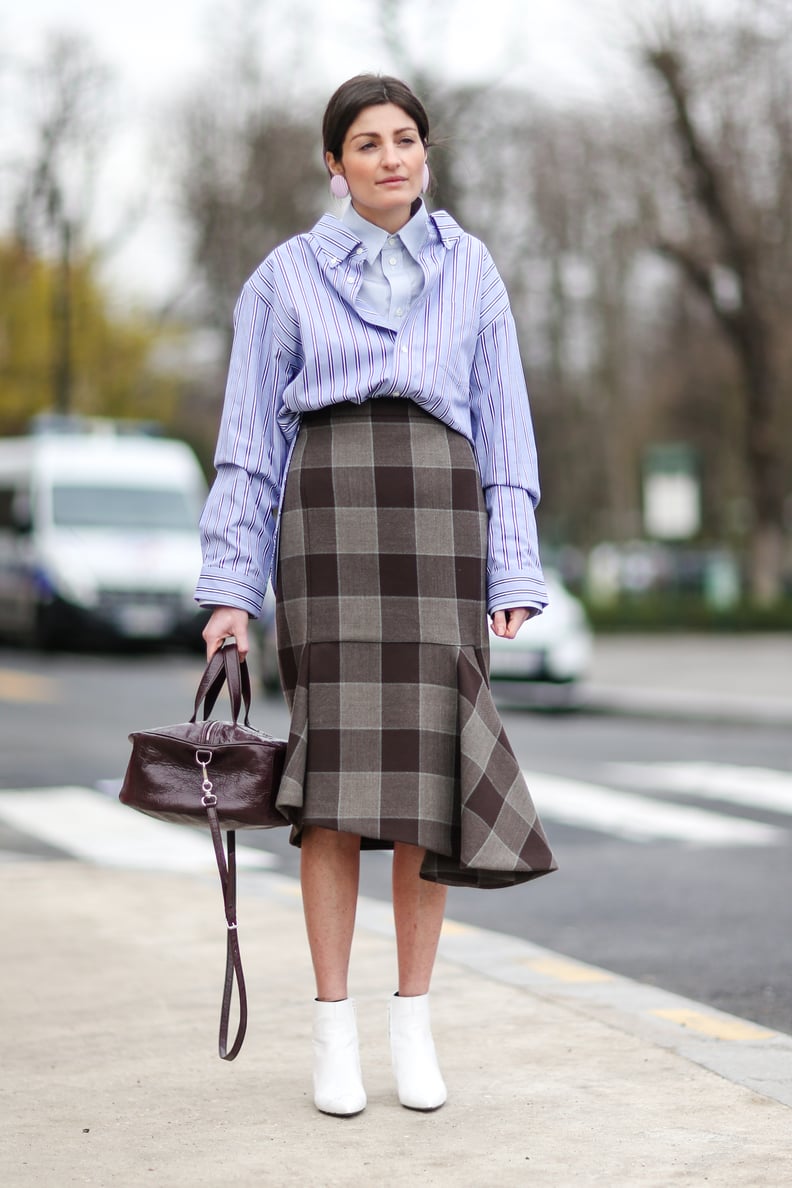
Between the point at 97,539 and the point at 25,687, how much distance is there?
5.02 metres

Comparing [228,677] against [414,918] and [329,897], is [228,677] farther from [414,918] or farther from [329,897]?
[414,918]

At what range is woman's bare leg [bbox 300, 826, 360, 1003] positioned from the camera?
3.61m

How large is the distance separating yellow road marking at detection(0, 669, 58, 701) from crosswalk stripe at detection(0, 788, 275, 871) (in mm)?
6198

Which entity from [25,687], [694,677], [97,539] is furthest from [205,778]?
[97,539]

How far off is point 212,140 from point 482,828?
34525mm

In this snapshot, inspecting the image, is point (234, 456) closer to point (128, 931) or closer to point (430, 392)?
point (430, 392)

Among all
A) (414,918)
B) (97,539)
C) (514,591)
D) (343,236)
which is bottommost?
(414,918)

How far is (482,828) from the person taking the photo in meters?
3.44

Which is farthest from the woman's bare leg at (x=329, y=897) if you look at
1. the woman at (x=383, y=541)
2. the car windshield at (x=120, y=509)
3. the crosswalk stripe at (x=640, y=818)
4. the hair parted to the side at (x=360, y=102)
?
the car windshield at (x=120, y=509)

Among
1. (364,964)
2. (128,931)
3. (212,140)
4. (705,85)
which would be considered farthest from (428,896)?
(212,140)

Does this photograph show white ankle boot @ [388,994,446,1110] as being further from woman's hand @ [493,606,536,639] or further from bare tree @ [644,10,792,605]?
bare tree @ [644,10,792,605]

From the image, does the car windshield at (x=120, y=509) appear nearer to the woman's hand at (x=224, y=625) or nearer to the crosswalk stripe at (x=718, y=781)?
the crosswalk stripe at (x=718, y=781)

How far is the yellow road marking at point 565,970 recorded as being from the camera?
16.0 ft

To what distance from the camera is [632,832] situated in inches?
332
